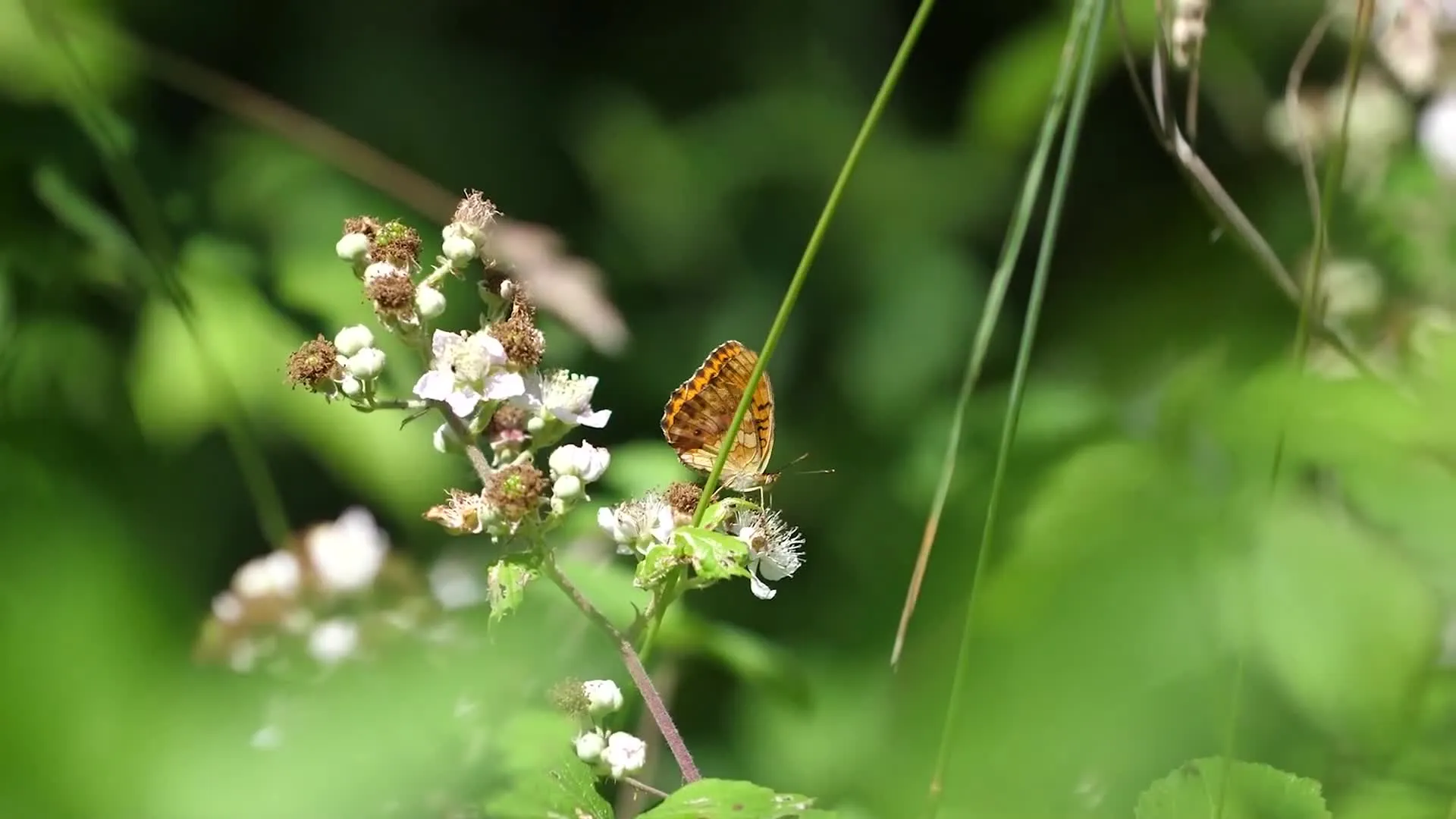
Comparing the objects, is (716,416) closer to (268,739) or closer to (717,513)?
(717,513)

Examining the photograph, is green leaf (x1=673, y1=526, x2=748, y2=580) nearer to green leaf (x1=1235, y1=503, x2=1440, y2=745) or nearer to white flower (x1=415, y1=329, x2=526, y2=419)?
white flower (x1=415, y1=329, x2=526, y2=419)

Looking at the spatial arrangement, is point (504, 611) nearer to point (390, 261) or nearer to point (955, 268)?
point (390, 261)

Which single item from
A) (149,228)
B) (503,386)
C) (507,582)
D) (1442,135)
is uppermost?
(149,228)

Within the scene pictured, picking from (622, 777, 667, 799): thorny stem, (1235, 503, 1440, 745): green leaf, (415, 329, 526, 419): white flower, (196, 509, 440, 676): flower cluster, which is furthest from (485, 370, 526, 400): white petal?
(1235, 503, 1440, 745): green leaf

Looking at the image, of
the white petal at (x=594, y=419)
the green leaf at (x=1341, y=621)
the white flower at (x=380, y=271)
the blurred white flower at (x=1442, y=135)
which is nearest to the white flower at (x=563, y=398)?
the white petal at (x=594, y=419)

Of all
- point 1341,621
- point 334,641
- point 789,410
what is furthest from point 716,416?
point 789,410
